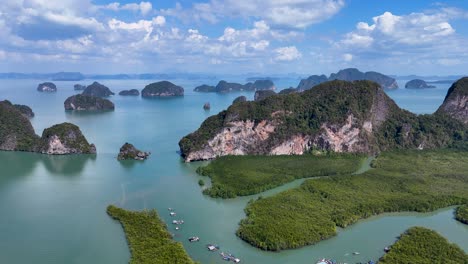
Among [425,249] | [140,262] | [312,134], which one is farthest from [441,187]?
[140,262]

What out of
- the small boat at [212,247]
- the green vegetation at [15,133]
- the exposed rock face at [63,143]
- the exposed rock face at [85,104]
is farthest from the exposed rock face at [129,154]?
the exposed rock face at [85,104]

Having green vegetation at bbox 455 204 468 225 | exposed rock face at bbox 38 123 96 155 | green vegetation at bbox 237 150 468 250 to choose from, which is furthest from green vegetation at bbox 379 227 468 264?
exposed rock face at bbox 38 123 96 155

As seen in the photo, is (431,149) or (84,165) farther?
(431,149)

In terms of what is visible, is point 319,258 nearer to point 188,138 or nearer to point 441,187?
point 441,187

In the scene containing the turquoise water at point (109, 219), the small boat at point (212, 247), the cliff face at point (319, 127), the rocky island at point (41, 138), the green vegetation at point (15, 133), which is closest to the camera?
the turquoise water at point (109, 219)

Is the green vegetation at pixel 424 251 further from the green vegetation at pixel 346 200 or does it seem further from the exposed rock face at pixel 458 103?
the exposed rock face at pixel 458 103

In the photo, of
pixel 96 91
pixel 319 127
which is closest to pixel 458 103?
pixel 319 127
